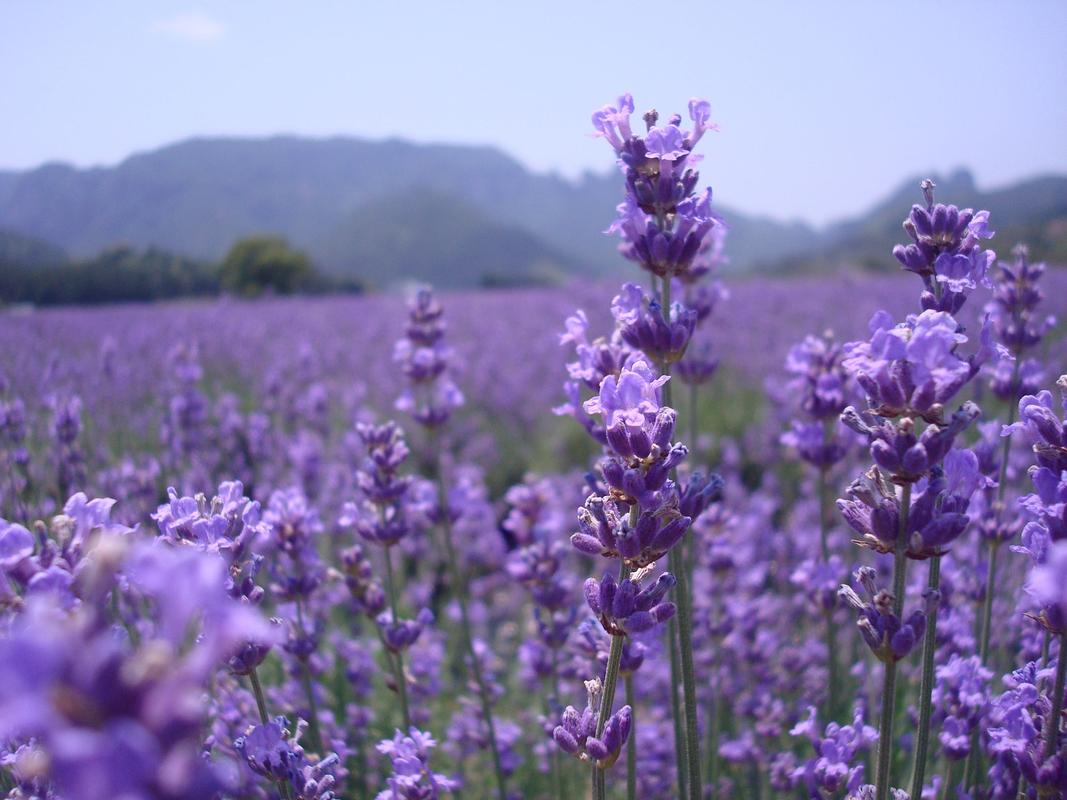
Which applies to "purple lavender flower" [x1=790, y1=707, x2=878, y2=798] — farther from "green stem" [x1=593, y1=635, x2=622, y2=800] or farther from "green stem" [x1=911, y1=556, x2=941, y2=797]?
"green stem" [x1=593, y1=635, x2=622, y2=800]

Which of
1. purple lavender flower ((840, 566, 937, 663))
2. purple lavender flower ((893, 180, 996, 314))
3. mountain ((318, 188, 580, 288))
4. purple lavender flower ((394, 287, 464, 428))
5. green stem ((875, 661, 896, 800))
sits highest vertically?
mountain ((318, 188, 580, 288))

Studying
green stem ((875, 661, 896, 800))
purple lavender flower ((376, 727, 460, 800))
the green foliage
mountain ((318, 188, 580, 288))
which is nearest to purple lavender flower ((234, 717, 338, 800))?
purple lavender flower ((376, 727, 460, 800))

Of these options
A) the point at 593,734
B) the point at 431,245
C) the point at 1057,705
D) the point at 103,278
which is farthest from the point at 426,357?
the point at 431,245

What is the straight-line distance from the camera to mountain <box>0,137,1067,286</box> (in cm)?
413

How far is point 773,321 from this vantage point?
921cm

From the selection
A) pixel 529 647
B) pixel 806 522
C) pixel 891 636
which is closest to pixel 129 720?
pixel 891 636

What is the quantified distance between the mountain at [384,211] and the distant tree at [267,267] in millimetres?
761

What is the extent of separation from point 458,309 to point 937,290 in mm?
Answer: 11757

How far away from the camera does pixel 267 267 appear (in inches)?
695

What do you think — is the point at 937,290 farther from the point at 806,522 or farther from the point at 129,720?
the point at 806,522

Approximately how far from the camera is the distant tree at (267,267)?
51.9 feet

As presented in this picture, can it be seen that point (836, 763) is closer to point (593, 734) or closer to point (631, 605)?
point (593, 734)

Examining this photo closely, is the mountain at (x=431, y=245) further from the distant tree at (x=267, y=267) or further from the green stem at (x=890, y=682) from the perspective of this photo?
the green stem at (x=890, y=682)

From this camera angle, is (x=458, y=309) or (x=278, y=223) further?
(x=458, y=309)
